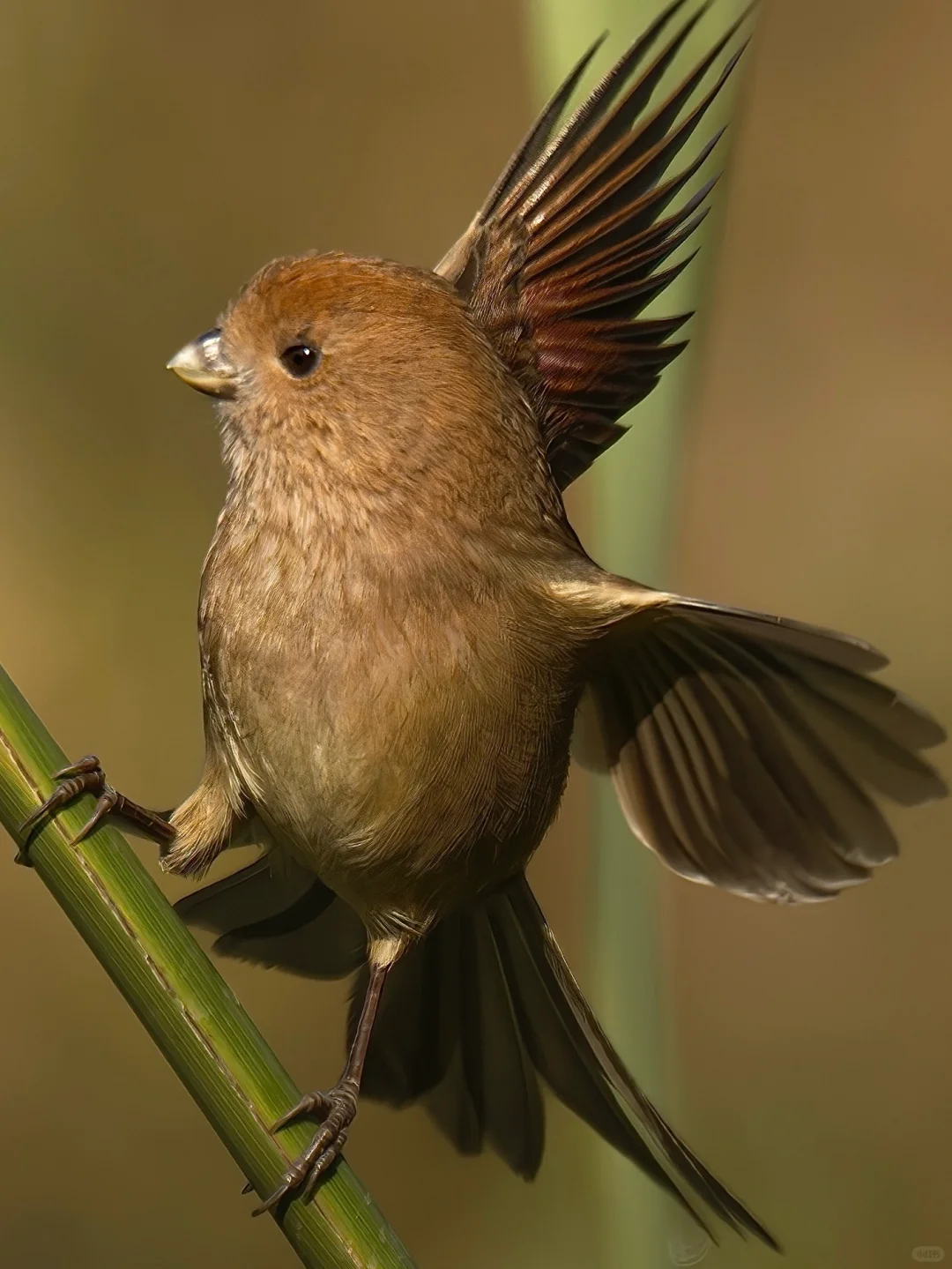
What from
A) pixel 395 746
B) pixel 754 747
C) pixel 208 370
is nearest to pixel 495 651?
pixel 395 746

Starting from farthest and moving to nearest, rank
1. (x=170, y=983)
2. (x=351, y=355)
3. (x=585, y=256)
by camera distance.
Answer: (x=585, y=256) → (x=351, y=355) → (x=170, y=983)

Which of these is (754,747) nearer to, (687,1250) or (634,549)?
(634,549)

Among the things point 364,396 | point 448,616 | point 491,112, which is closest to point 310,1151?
point 448,616

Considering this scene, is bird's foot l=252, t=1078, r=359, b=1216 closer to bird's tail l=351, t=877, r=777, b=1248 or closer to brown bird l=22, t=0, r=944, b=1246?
brown bird l=22, t=0, r=944, b=1246

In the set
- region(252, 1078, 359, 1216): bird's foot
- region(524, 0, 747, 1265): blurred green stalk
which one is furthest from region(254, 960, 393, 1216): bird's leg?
region(524, 0, 747, 1265): blurred green stalk

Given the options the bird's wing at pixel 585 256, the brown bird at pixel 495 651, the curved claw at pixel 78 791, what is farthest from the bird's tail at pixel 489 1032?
the bird's wing at pixel 585 256

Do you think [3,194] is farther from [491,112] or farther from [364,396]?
[364,396]

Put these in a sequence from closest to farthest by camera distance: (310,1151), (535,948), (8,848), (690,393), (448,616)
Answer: (310,1151)
(448,616)
(690,393)
(535,948)
(8,848)
